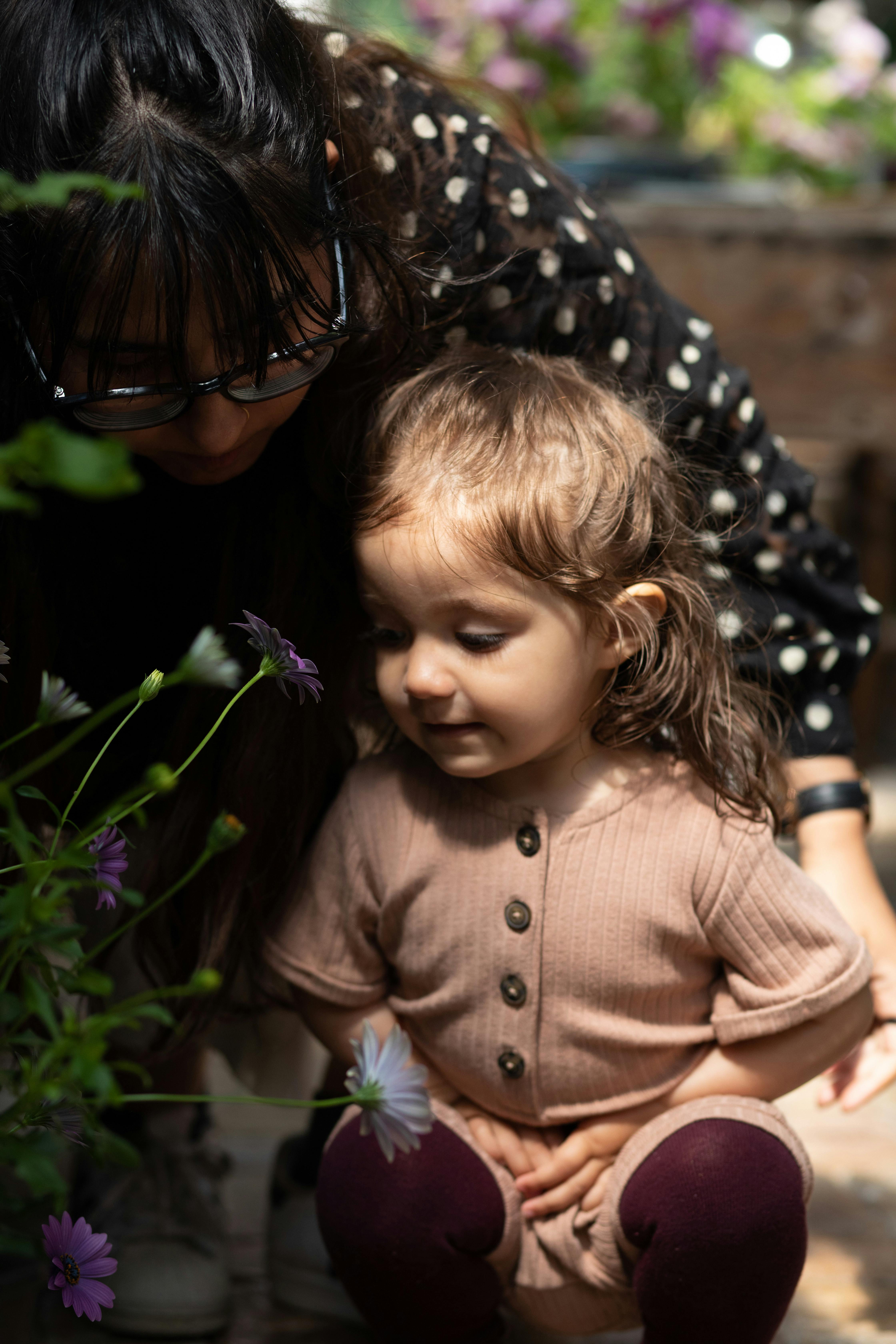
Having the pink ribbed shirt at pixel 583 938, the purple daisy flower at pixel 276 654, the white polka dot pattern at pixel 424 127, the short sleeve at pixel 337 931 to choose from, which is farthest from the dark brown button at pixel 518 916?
the white polka dot pattern at pixel 424 127

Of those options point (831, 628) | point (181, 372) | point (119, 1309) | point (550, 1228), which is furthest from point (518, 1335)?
point (181, 372)

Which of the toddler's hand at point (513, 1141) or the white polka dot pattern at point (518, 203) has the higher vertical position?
the white polka dot pattern at point (518, 203)

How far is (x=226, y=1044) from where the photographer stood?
4.31 feet

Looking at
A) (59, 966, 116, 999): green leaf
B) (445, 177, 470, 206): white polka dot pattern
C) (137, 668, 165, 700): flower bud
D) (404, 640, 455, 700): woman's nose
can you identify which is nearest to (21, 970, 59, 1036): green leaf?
(59, 966, 116, 999): green leaf

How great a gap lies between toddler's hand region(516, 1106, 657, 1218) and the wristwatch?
33cm

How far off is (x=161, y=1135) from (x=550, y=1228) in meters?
0.46

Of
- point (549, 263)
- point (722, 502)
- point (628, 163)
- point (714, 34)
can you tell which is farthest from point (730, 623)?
point (714, 34)

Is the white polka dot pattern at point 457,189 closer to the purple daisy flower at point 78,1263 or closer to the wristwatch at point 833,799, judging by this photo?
the wristwatch at point 833,799

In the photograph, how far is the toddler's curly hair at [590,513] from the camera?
0.94 meters

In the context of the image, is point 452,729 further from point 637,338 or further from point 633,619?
point 637,338

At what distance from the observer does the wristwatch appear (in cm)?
118

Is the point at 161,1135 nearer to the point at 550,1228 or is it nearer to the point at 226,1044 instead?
the point at 226,1044

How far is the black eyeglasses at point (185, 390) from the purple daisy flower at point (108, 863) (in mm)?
295

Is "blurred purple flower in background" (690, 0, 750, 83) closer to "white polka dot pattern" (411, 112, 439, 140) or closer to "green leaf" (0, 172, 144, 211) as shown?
"white polka dot pattern" (411, 112, 439, 140)
